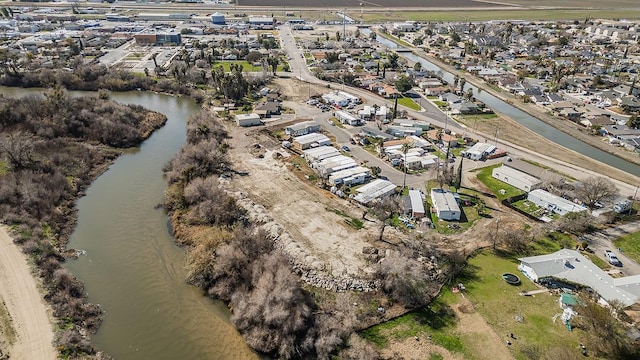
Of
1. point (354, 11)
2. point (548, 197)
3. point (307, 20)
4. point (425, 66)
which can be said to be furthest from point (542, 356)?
point (354, 11)

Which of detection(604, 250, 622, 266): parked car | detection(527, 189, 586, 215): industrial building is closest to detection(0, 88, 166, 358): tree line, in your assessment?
detection(604, 250, 622, 266): parked car

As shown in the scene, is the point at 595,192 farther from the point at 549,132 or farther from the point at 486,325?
the point at 549,132

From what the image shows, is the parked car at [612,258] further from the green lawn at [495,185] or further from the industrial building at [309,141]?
the industrial building at [309,141]

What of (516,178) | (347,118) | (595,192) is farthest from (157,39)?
(595,192)

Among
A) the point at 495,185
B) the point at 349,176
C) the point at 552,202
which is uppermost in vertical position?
the point at 349,176

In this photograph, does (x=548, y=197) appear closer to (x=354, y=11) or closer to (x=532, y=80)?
(x=532, y=80)

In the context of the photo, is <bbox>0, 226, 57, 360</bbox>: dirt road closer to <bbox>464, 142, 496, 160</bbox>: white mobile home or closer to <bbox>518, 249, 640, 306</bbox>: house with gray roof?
<bbox>518, 249, 640, 306</bbox>: house with gray roof
